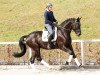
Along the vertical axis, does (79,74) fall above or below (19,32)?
below

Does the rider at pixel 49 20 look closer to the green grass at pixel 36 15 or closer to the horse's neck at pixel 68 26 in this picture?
the horse's neck at pixel 68 26

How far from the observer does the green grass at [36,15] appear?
37031 millimetres

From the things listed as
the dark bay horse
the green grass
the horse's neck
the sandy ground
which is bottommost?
the sandy ground

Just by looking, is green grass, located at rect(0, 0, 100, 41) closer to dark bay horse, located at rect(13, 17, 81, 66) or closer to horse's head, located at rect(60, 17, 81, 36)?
dark bay horse, located at rect(13, 17, 81, 66)

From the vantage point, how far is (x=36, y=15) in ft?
138

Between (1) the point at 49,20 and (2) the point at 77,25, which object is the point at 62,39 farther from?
(1) the point at 49,20

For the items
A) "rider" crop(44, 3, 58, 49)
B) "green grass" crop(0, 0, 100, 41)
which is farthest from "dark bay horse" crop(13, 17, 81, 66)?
"green grass" crop(0, 0, 100, 41)

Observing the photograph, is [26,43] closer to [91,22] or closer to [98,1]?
[91,22]

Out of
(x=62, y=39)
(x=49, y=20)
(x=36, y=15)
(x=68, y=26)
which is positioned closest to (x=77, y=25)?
(x=68, y=26)

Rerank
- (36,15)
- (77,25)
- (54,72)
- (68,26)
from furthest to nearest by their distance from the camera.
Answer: (36,15) → (68,26) → (77,25) → (54,72)

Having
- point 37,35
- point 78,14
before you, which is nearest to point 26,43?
point 37,35

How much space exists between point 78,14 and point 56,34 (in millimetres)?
20942

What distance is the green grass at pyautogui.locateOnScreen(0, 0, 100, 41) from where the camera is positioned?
3703 cm

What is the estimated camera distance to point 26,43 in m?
20.5
